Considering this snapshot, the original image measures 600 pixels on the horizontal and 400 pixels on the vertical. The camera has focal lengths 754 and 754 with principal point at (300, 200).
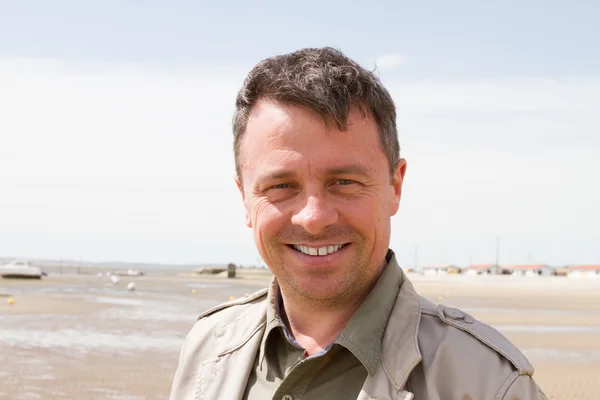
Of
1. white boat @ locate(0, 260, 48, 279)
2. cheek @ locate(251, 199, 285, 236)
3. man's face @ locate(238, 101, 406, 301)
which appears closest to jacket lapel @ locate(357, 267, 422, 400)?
man's face @ locate(238, 101, 406, 301)

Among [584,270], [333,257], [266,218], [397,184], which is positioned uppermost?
[397,184]

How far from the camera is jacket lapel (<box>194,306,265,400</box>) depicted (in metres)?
2.59

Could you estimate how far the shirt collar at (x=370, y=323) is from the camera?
2.34 metres

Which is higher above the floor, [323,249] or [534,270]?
[323,249]

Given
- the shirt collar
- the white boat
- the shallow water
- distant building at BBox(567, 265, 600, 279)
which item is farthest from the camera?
distant building at BBox(567, 265, 600, 279)

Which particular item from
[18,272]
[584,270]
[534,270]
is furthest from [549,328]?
[584,270]

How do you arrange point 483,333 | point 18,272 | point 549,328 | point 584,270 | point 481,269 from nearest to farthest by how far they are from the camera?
point 483,333 < point 549,328 < point 18,272 < point 584,270 < point 481,269

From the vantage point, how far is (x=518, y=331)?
21.8m

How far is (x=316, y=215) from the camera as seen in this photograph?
2.40m

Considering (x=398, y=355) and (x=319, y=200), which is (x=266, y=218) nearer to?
(x=319, y=200)

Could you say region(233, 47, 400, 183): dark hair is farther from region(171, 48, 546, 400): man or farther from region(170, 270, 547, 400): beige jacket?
region(170, 270, 547, 400): beige jacket

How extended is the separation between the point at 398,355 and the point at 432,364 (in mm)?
115

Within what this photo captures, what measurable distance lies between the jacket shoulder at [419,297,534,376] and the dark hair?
1.67 ft

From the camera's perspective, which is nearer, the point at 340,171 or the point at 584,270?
the point at 340,171
